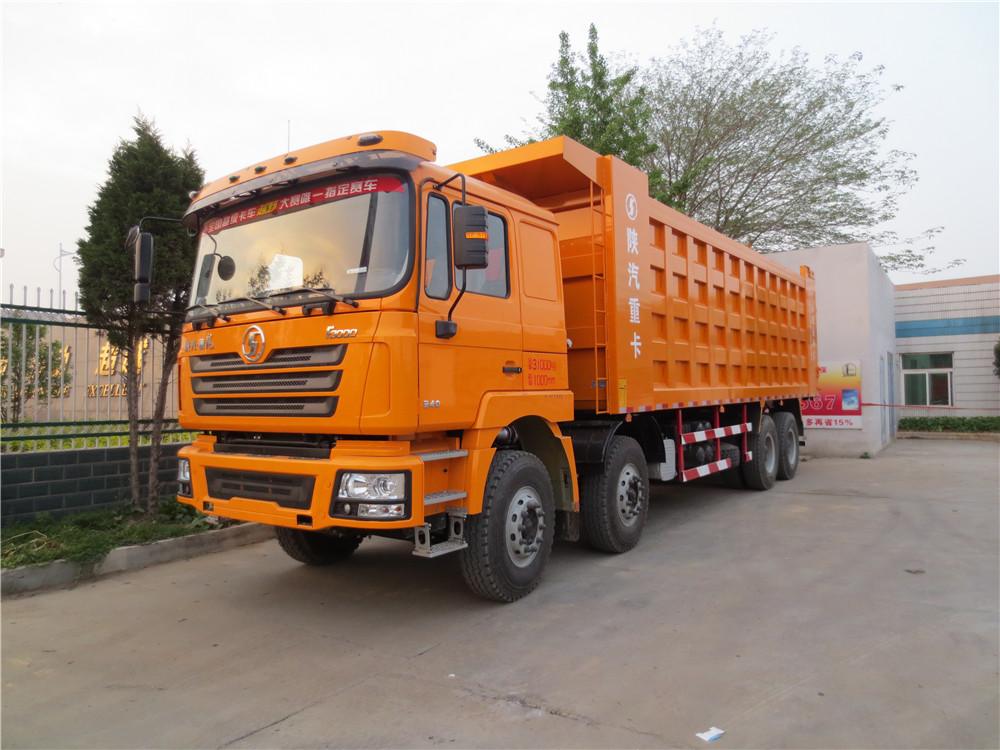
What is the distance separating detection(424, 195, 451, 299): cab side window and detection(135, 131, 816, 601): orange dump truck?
0.01 m

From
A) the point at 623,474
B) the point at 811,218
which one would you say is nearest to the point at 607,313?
the point at 623,474

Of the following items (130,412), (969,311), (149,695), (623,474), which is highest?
(969,311)

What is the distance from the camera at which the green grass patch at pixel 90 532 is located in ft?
17.3

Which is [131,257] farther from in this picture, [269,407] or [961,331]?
[961,331]

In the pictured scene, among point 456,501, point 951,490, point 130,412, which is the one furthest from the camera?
point 951,490

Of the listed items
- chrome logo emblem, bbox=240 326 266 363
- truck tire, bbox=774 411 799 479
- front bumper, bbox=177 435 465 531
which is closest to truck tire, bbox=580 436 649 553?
front bumper, bbox=177 435 465 531

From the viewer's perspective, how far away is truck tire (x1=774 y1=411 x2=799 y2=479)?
10.2 m

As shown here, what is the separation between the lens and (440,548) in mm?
4062

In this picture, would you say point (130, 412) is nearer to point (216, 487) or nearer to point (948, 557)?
point (216, 487)

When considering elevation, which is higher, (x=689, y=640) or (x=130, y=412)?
(x=130, y=412)

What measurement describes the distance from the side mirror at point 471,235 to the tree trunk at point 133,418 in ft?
13.2

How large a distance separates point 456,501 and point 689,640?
62.4 inches

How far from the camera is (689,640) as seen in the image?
3924 mm

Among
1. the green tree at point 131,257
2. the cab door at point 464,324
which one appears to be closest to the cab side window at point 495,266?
the cab door at point 464,324
